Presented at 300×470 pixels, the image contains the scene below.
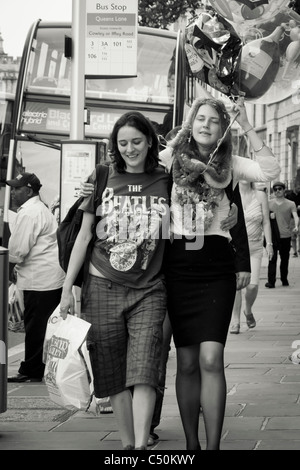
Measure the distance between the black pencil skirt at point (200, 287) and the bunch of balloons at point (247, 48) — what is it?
1.27 metres

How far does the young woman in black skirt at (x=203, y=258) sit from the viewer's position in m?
5.37

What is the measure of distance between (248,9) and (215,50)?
0.61m

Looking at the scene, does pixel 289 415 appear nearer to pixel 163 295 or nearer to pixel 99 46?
pixel 163 295

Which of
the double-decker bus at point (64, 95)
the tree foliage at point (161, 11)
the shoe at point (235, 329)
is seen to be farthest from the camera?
the tree foliage at point (161, 11)

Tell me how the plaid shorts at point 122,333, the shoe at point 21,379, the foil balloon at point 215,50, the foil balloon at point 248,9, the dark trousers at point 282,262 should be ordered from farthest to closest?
the dark trousers at point 282,262
the shoe at point 21,379
the foil balloon at point 248,9
the foil balloon at point 215,50
the plaid shorts at point 122,333

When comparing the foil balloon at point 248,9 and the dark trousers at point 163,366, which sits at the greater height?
the foil balloon at point 248,9

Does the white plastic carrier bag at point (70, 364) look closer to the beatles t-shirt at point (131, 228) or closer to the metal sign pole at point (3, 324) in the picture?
the beatles t-shirt at point (131, 228)

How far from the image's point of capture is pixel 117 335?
17.7ft

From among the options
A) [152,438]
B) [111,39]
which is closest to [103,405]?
[152,438]

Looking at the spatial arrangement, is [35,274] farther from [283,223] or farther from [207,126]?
[283,223]

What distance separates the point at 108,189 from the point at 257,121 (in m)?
50.9

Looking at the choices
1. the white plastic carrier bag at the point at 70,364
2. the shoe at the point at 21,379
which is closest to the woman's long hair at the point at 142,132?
the white plastic carrier bag at the point at 70,364

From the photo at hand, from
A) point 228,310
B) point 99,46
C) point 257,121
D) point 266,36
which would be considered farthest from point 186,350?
point 257,121

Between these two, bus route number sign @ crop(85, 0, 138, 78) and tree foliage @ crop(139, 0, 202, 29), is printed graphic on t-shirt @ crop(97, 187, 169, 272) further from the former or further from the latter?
tree foliage @ crop(139, 0, 202, 29)
